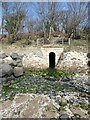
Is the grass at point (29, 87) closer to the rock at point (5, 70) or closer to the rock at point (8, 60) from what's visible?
the rock at point (5, 70)

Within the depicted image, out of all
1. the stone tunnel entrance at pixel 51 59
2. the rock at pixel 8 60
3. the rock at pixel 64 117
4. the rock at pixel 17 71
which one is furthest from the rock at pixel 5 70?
the rock at pixel 64 117

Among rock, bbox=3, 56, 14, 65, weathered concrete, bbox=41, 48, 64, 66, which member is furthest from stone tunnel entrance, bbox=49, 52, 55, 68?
rock, bbox=3, 56, 14, 65

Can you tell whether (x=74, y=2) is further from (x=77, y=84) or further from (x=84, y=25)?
(x=77, y=84)

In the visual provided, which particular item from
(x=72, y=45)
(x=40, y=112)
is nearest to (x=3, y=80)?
(x=40, y=112)

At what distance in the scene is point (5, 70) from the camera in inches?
659

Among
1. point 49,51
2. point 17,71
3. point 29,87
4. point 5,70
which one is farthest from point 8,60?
point 29,87

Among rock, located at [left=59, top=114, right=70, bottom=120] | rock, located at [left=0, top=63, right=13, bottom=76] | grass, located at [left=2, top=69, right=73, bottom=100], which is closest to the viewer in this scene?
rock, located at [left=59, top=114, right=70, bottom=120]

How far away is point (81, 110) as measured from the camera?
974 centimetres

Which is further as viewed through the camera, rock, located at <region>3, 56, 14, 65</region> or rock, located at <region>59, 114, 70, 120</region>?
rock, located at <region>3, 56, 14, 65</region>

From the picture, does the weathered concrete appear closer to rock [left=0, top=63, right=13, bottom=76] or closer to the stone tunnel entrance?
the stone tunnel entrance

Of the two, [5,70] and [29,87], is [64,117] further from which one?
[5,70]

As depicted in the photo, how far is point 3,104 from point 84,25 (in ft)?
68.7

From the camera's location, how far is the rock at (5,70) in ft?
53.7

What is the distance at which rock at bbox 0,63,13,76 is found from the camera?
16.4m
